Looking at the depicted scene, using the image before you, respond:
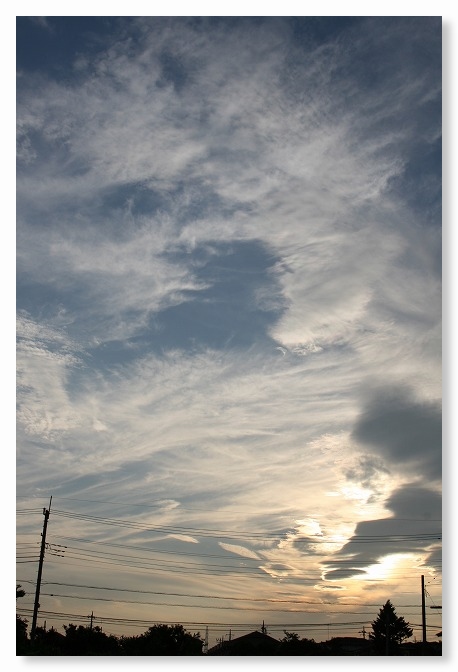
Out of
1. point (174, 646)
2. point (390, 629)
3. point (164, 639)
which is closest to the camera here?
point (174, 646)

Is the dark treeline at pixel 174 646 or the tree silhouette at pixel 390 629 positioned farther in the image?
the tree silhouette at pixel 390 629

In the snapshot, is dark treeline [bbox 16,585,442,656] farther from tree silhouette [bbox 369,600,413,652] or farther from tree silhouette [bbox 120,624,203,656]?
tree silhouette [bbox 369,600,413,652]

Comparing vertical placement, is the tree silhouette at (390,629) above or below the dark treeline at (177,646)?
below

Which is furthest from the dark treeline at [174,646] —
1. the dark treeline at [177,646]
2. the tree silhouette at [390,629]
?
the tree silhouette at [390,629]

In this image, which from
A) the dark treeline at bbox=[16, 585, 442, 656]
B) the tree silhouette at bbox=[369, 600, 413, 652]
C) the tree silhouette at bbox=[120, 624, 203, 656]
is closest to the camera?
the dark treeline at bbox=[16, 585, 442, 656]

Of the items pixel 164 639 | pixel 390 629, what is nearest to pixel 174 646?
pixel 164 639

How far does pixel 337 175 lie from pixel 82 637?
31.4ft

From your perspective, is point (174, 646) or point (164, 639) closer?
point (174, 646)

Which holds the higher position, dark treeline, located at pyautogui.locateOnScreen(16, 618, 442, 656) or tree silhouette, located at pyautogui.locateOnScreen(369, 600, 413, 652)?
dark treeline, located at pyautogui.locateOnScreen(16, 618, 442, 656)

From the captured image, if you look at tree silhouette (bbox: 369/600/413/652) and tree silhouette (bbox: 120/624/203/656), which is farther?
tree silhouette (bbox: 369/600/413/652)

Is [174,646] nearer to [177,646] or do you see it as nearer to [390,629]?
[177,646]

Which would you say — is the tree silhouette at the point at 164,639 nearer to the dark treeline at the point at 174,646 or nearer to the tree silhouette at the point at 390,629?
the dark treeline at the point at 174,646

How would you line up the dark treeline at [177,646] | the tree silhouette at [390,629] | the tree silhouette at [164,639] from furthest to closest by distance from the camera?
1. the tree silhouette at [390,629]
2. the tree silhouette at [164,639]
3. the dark treeline at [177,646]

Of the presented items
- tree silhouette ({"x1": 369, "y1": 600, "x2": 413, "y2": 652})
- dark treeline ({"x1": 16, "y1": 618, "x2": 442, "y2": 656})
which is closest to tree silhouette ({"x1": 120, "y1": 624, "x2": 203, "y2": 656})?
dark treeline ({"x1": 16, "y1": 618, "x2": 442, "y2": 656})
